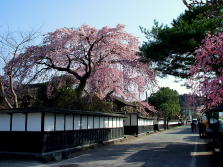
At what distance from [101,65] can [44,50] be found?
4.39 meters

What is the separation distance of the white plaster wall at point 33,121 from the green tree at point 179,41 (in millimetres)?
7642

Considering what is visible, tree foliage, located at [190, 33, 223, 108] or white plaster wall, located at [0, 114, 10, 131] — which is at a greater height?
tree foliage, located at [190, 33, 223, 108]

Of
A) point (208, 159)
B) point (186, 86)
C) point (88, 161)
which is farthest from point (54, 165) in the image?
point (186, 86)

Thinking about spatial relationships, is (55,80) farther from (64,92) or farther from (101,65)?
(101,65)

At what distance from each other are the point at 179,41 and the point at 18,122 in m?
9.66

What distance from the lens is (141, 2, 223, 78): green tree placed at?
15.0m

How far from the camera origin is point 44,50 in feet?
65.9

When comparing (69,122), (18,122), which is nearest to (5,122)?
(18,122)

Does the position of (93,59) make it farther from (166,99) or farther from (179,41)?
(166,99)

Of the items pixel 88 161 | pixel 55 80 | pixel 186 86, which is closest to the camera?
pixel 88 161

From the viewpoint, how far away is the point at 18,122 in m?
14.0

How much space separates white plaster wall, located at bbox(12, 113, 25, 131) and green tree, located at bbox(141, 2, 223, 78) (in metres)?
8.24

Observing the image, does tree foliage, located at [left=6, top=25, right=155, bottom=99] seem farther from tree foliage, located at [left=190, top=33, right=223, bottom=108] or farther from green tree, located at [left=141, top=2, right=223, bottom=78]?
tree foliage, located at [left=190, top=33, right=223, bottom=108]

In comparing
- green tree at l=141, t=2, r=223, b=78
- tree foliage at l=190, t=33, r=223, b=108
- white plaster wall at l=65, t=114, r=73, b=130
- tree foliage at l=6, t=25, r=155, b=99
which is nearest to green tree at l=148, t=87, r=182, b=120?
tree foliage at l=6, t=25, r=155, b=99
